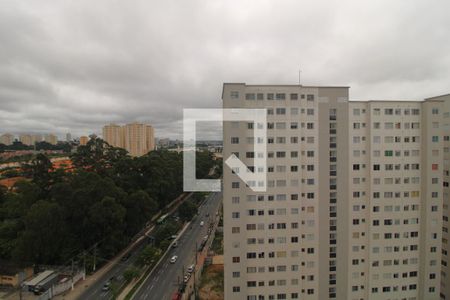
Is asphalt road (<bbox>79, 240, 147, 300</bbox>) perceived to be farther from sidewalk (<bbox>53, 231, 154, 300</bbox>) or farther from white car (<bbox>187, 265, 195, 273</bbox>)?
white car (<bbox>187, 265, 195, 273</bbox>)

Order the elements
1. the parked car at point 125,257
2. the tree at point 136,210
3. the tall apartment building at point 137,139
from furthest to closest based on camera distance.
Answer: the tall apartment building at point 137,139 → the tree at point 136,210 → the parked car at point 125,257

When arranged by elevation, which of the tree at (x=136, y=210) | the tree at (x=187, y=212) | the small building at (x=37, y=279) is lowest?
the small building at (x=37, y=279)

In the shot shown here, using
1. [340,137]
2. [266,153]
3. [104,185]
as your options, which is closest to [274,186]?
[266,153]

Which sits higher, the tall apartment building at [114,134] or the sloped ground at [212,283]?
the tall apartment building at [114,134]

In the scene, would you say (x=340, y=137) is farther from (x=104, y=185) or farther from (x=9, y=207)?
(x=9, y=207)

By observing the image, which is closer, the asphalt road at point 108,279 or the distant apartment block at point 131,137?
the asphalt road at point 108,279

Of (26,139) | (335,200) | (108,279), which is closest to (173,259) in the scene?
(108,279)

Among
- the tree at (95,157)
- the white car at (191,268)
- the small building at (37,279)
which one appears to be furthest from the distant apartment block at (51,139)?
the white car at (191,268)

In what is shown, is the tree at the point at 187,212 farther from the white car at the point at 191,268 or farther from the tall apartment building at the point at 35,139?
the tall apartment building at the point at 35,139
